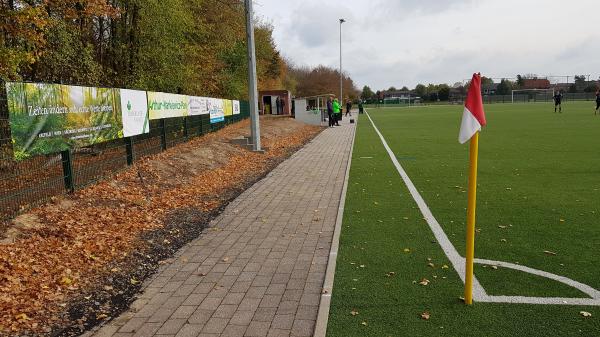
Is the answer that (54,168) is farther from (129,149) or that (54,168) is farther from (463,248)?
(463,248)

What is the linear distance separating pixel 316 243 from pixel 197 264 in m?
1.50

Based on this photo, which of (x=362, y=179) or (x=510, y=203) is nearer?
(x=510, y=203)

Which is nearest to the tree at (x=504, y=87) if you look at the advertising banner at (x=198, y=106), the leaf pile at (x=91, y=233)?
the advertising banner at (x=198, y=106)

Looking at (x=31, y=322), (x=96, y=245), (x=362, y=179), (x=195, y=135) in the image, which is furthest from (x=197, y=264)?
(x=195, y=135)

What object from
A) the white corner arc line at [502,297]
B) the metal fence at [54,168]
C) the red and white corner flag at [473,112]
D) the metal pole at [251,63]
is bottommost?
the white corner arc line at [502,297]

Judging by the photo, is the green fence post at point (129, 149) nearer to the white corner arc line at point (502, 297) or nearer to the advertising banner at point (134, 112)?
the advertising banner at point (134, 112)

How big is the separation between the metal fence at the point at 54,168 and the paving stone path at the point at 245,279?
2.62 m

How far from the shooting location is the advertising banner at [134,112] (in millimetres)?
10562

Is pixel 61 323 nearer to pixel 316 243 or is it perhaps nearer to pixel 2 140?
pixel 316 243

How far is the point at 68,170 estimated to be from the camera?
25.6 feet

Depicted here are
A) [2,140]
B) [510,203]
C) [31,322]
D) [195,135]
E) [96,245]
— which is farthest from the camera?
[195,135]

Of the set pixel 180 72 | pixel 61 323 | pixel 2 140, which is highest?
pixel 180 72

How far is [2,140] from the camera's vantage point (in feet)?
20.8

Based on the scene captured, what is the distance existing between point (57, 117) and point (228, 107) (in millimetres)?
17516
